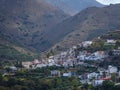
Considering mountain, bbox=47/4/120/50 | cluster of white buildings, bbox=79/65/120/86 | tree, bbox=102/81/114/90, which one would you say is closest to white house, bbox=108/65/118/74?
cluster of white buildings, bbox=79/65/120/86

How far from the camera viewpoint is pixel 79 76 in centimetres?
7875

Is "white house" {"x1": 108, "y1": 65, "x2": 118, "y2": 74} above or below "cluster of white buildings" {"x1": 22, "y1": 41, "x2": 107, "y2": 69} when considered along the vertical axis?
below

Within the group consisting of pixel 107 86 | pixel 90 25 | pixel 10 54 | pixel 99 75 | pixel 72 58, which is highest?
pixel 90 25

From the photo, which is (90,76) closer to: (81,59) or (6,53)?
(81,59)

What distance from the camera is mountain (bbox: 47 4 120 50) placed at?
167238mm

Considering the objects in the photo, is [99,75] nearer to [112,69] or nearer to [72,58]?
[112,69]

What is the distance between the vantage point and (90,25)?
182 metres

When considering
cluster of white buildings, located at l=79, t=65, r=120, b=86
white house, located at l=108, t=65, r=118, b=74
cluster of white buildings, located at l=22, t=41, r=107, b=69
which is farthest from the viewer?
cluster of white buildings, located at l=22, t=41, r=107, b=69

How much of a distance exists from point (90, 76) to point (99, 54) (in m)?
12.0

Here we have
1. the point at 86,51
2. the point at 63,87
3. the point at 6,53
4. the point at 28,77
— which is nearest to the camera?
the point at 63,87

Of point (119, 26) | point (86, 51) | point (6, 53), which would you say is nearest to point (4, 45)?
point (6, 53)

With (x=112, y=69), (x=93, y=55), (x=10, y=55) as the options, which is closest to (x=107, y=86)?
(x=112, y=69)

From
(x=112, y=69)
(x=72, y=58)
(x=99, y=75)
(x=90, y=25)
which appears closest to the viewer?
(x=99, y=75)

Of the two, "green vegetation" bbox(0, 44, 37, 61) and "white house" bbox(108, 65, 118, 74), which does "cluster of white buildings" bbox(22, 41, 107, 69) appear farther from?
"green vegetation" bbox(0, 44, 37, 61)
